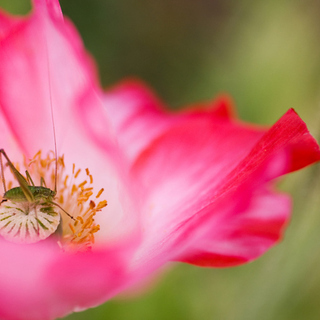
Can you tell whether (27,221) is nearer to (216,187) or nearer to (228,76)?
(216,187)

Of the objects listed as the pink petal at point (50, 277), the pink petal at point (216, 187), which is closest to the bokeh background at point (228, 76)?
the pink petal at point (216, 187)

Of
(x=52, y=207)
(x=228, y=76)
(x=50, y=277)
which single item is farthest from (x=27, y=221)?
(x=228, y=76)

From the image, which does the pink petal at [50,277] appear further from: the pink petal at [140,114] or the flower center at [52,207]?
the pink petal at [140,114]

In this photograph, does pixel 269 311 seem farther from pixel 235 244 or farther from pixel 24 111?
pixel 24 111

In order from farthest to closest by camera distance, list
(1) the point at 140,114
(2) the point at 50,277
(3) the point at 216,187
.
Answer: (1) the point at 140,114
(3) the point at 216,187
(2) the point at 50,277

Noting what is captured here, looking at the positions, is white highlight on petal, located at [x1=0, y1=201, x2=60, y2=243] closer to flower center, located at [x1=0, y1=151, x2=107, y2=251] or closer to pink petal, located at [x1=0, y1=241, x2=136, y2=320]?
flower center, located at [x1=0, y1=151, x2=107, y2=251]

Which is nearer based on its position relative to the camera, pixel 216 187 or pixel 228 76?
pixel 216 187

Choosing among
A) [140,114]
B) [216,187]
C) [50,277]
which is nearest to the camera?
[50,277]
